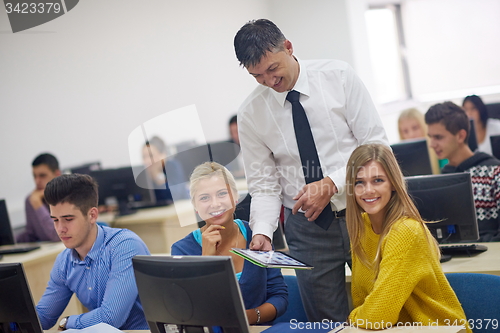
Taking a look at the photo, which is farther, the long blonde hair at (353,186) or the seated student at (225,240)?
the seated student at (225,240)

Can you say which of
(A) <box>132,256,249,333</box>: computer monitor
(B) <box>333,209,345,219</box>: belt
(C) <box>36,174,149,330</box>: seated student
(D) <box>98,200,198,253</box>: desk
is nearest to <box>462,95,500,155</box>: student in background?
(D) <box>98,200,198,253</box>: desk

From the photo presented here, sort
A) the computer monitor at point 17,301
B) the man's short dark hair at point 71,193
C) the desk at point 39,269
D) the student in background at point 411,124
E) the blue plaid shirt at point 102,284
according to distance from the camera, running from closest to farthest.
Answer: the computer monitor at point 17,301, the blue plaid shirt at point 102,284, the man's short dark hair at point 71,193, the desk at point 39,269, the student in background at point 411,124

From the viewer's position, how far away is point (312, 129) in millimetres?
1952

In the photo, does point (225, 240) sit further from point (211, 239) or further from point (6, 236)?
point (6, 236)

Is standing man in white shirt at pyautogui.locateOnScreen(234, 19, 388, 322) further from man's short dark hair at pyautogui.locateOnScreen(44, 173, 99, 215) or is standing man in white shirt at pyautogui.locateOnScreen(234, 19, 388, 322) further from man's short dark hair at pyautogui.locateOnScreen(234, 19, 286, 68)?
man's short dark hair at pyautogui.locateOnScreen(44, 173, 99, 215)

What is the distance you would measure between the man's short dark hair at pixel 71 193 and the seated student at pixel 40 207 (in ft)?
6.90

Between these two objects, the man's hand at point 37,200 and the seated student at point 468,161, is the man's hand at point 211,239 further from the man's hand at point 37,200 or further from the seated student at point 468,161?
the man's hand at point 37,200

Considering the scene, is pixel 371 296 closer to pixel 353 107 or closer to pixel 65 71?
pixel 353 107

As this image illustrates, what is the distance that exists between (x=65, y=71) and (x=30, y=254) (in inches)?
78.8

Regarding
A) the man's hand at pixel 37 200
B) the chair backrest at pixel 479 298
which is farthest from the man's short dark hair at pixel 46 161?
the chair backrest at pixel 479 298

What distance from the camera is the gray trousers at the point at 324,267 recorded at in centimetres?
196

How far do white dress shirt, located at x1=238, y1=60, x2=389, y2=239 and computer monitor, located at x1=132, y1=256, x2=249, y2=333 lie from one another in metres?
0.54

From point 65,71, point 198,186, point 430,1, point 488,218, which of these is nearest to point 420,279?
point 198,186

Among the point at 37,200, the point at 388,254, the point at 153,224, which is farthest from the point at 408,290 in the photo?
the point at 37,200
